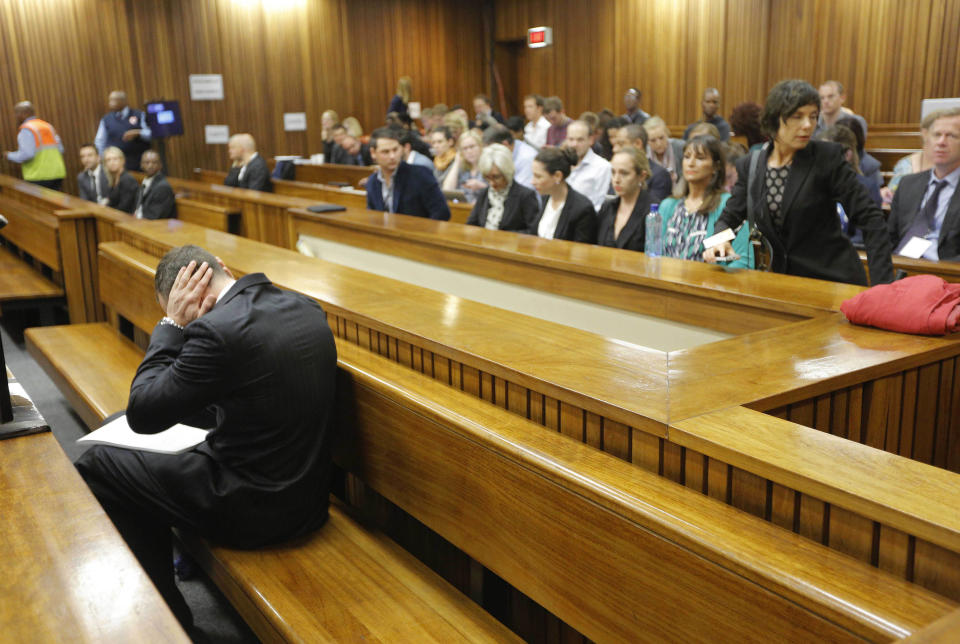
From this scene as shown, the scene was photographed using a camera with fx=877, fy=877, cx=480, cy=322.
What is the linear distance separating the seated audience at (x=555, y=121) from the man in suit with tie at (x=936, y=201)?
589 centimetres

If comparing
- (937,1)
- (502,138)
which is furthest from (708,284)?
(937,1)

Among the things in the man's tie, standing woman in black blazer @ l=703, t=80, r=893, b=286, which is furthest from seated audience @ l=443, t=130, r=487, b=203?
standing woman in black blazer @ l=703, t=80, r=893, b=286

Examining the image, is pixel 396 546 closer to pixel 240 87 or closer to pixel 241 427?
pixel 241 427

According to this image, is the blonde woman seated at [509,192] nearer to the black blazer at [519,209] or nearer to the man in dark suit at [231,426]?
the black blazer at [519,209]

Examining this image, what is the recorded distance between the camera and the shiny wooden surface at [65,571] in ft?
4.49

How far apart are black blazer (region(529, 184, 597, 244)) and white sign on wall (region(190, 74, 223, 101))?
9.77m

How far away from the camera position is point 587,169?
669 cm

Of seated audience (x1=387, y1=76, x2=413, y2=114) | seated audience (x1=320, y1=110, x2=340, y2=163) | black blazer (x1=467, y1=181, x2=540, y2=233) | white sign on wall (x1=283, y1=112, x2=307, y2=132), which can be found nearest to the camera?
black blazer (x1=467, y1=181, x2=540, y2=233)

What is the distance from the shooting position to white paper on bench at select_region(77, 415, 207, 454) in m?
2.42

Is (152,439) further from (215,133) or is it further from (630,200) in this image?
(215,133)

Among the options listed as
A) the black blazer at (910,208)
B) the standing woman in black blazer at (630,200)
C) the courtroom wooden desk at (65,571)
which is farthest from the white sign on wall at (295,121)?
the courtroom wooden desk at (65,571)

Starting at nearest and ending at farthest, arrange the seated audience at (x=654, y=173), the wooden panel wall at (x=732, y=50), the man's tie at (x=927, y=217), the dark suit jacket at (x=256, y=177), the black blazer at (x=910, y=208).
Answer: the black blazer at (x=910, y=208), the man's tie at (x=927, y=217), the seated audience at (x=654, y=173), the dark suit jacket at (x=256, y=177), the wooden panel wall at (x=732, y=50)

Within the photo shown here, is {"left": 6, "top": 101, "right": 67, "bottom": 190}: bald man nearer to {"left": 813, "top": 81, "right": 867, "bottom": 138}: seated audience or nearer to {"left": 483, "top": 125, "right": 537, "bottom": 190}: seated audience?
{"left": 483, "top": 125, "right": 537, "bottom": 190}: seated audience

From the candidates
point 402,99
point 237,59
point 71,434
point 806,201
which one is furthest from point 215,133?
point 806,201
